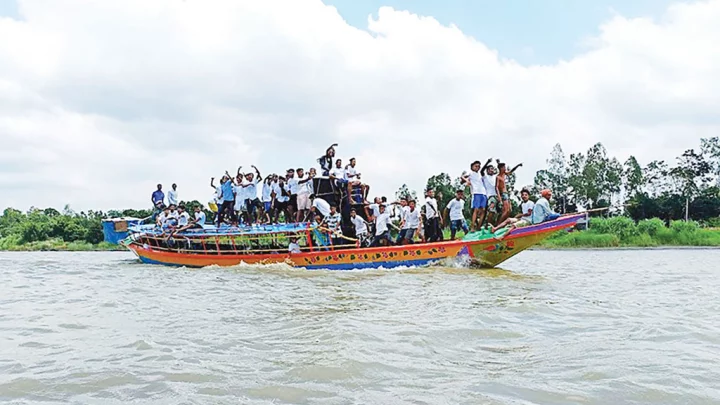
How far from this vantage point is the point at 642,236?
3703cm

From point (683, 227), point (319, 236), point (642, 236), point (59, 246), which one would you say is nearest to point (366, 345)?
point (319, 236)

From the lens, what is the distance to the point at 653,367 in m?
5.49

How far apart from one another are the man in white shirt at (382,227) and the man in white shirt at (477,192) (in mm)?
2404

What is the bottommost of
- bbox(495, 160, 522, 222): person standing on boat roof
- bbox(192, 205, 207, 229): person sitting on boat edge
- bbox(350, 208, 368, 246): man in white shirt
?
bbox(350, 208, 368, 246): man in white shirt

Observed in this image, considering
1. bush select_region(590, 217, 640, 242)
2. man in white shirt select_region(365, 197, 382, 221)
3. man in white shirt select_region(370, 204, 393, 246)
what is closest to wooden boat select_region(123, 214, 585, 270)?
man in white shirt select_region(370, 204, 393, 246)

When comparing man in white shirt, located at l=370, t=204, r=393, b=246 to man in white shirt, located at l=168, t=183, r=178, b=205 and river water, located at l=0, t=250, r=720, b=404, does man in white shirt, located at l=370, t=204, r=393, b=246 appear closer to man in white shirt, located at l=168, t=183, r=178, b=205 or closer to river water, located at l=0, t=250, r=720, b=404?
river water, located at l=0, t=250, r=720, b=404

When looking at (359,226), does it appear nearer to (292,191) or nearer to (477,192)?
(292,191)

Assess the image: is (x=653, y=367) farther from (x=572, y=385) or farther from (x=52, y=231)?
(x=52, y=231)

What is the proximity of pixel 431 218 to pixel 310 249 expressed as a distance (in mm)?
3471

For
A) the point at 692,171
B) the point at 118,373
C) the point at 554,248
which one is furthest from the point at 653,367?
the point at 692,171

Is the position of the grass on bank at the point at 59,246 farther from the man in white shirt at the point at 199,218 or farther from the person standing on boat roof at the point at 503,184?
the person standing on boat roof at the point at 503,184

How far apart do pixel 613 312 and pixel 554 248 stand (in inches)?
1257

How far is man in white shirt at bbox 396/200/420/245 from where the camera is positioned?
16.2m

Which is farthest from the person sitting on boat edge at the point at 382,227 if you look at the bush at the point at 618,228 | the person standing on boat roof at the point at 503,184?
the bush at the point at 618,228
